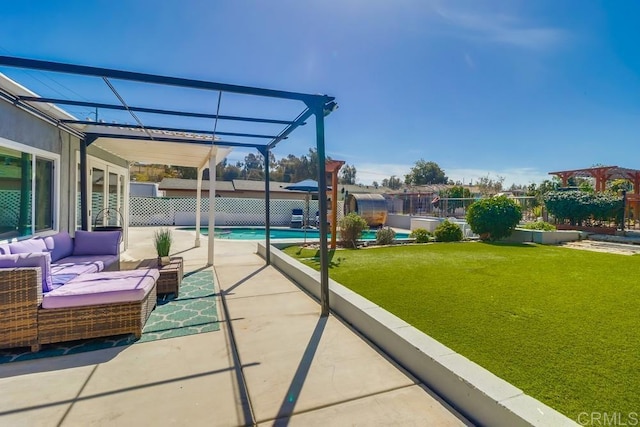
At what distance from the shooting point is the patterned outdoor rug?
3135 millimetres

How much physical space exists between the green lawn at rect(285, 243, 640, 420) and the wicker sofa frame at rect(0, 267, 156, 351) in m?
3.04

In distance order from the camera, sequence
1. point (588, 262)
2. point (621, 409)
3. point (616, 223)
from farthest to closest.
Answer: point (616, 223) < point (588, 262) < point (621, 409)

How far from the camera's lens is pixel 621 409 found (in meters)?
1.98

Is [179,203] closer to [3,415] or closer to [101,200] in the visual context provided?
[101,200]

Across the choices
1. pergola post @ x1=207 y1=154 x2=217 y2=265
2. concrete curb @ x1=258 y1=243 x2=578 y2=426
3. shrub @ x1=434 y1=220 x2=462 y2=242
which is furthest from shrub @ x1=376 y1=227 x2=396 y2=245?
concrete curb @ x1=258 y1=243 x2=578 y2=426

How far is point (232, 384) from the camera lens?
2574 mm

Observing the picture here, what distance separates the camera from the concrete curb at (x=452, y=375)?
1865mm

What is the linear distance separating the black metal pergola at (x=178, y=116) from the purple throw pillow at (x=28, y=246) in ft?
6.34

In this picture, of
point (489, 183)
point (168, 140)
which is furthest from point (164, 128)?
point (489, 183)

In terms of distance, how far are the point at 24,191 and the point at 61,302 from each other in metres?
3.01

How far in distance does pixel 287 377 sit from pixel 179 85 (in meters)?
3.13

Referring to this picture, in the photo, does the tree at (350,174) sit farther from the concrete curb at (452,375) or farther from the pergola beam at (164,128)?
the concrete curb at (452,375)

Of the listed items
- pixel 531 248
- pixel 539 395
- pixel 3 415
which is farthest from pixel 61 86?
pixel 531 248

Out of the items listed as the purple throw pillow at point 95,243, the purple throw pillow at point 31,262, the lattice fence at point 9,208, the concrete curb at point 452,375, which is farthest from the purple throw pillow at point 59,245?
the concrete curb at point 452,375
